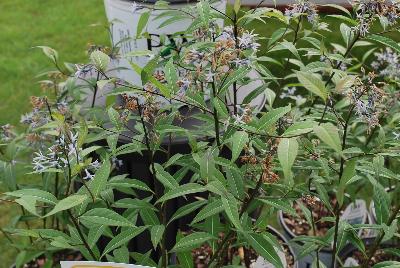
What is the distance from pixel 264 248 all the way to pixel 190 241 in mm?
160

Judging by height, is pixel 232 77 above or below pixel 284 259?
above

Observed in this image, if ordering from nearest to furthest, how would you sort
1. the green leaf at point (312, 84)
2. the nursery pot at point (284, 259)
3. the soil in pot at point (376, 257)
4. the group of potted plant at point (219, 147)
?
1. the green leaf at point (312, 84)
2. the group of potted plant at point (219, 147)
3. the nursery pot at point (284, 259)
4. the soil in pot at point (376, 257)

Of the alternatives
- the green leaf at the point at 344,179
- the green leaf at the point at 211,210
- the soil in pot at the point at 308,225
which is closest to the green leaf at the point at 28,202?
the green leaf at the point at 211,210

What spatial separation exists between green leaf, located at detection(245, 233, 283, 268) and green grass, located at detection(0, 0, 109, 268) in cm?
263

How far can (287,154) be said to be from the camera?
0.90m

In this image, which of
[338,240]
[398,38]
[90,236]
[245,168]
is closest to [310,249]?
[338,240]

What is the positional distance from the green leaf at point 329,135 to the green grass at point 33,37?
2.94 meters

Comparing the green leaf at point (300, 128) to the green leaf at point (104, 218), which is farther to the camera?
the green leaf at point (104, 218)

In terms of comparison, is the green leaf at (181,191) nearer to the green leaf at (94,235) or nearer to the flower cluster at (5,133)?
the green leaf at (94,235)

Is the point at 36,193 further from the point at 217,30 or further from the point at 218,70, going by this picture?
the point at 217,30

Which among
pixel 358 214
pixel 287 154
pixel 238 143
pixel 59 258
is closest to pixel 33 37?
pixel 59 258

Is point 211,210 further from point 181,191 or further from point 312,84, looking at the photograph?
point 312,84

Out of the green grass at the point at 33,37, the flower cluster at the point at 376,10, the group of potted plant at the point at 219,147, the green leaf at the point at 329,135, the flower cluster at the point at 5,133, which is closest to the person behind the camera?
the green leaf at the point at 329,135

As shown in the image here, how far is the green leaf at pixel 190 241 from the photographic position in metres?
1.22
